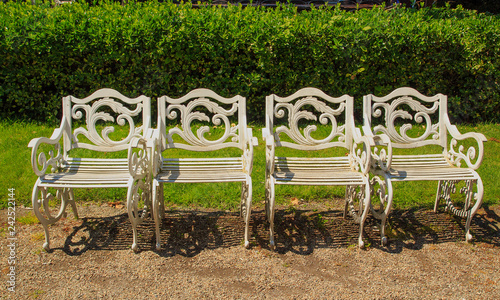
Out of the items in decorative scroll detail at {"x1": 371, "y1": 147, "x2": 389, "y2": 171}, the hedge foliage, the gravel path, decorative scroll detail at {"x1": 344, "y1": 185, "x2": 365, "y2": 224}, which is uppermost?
the hedge foliage

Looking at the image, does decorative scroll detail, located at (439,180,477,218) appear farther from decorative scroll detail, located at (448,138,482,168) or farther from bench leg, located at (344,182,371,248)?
bench leg, located at (344,182,371,248)

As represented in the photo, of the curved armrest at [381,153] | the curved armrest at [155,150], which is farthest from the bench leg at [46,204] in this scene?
the curved armrest at [381,153]

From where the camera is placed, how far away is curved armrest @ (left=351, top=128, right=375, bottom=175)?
3.71 metres

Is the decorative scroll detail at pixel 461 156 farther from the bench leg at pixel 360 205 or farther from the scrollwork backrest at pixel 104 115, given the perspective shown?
the scrollwork backrest at pixel 104 115

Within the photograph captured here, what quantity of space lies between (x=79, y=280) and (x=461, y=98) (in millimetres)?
6484

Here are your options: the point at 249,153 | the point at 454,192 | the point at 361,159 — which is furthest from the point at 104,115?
the point at 454,192

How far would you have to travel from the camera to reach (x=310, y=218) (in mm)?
4367

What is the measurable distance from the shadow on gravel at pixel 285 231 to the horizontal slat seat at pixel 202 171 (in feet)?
1.94

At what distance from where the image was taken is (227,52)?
628 cm

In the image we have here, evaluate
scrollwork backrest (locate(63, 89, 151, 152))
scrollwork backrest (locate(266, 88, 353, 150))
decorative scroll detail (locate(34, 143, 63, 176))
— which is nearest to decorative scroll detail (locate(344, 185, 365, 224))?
scrollwork backrest (locate(266, 88, 353, 150))

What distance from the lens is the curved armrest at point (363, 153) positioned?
146 inches

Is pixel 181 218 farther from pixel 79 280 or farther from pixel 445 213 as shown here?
pixel 445 213

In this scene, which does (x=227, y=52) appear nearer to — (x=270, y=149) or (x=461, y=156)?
(x=270, y=149)

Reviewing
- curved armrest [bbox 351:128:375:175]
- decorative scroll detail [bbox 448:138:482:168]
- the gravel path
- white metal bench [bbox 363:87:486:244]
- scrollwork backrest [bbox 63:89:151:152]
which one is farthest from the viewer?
scrollwork backrest [bbox 63:89:151:152]
